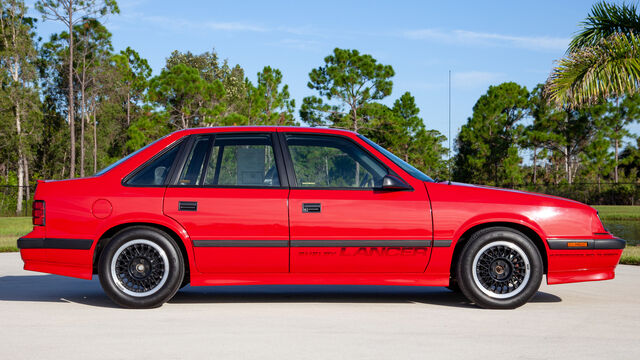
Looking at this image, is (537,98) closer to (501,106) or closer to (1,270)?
(501,106)

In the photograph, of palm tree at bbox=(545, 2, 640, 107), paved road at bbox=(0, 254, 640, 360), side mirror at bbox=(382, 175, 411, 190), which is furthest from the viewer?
palm tree at bbox=(545, 2, 640, 107)

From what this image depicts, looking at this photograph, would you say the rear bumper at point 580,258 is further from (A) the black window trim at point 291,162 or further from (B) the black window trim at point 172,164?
(B) the black window trim at point 172,164

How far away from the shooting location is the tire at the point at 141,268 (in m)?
5.84

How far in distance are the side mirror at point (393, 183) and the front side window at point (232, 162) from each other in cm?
101

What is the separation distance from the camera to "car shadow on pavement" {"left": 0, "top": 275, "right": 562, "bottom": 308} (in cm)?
637

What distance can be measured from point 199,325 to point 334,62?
38.6 meters

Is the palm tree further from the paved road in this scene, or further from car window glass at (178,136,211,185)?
car window glass at (178,136,211,185)

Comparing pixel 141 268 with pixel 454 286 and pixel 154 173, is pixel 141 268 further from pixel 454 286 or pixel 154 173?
pixel 454 286

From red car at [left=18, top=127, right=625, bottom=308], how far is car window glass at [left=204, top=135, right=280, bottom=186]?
0.02 meters

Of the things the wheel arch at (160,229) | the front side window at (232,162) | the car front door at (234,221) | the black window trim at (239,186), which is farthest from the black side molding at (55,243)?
the front side window at (232,162)

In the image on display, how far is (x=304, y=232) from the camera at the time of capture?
18.9ft

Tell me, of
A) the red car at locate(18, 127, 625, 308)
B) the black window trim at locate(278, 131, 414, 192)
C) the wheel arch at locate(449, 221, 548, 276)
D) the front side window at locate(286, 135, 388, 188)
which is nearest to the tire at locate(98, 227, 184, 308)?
the red car at locate(18, 127, 625, 308)

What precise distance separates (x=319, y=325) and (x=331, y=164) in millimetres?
1631

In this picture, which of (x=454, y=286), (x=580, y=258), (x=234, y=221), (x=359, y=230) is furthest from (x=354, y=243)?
(x=580, y=258)
